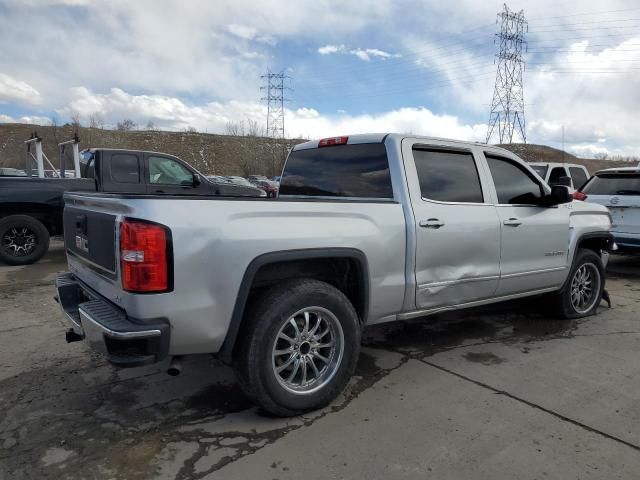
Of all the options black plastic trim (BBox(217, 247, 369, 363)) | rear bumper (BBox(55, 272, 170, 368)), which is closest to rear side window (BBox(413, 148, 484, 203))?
black plastic trim (BBox(217, 247, 369, 363))

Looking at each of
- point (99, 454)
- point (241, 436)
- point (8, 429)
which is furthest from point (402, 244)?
point (8, 429)

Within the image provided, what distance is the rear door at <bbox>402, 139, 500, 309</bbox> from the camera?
3.82 m

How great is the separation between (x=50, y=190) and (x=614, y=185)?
31.5 ft

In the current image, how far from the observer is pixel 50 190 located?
878 cm

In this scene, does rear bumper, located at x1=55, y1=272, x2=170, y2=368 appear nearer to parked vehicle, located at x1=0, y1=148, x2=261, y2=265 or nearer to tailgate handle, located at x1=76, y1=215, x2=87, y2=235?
tailgate handle, located at x1=76, y1=215, x2=87, y2=235

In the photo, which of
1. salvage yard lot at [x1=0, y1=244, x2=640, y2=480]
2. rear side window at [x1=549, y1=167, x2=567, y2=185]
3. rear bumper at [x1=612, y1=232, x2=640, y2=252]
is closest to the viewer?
salvage yard lot at [x1=0, y1=244, x2=640, y2=480]

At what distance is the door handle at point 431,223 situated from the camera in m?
3.75

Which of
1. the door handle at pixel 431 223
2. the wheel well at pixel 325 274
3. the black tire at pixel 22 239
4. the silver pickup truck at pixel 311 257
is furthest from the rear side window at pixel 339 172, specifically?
the black tire at pixel 22 239

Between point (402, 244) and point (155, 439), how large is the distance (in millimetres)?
2061

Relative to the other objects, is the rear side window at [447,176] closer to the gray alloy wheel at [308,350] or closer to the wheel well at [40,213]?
the gray alloy wheel at [308,350]

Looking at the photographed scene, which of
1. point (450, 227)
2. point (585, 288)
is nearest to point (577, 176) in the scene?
point (585, 288)

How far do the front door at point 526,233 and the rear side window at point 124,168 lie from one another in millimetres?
6399

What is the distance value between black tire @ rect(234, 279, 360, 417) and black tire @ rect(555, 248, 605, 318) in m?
3.05

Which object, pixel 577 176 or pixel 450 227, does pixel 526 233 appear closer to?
pixel 450 227
